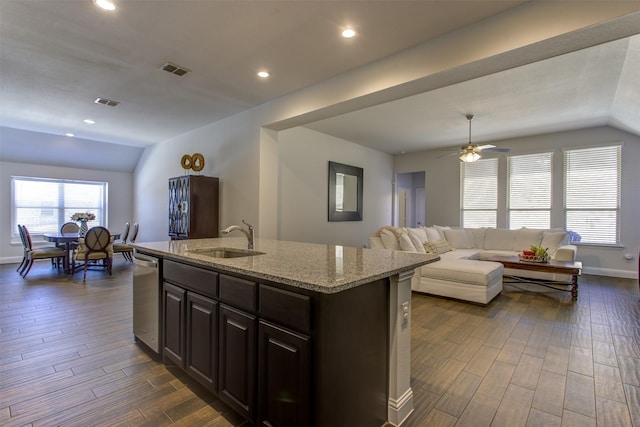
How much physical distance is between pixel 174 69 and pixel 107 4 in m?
1.12

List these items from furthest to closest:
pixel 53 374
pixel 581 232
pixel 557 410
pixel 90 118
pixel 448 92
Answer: pixel 581 232, pixel 90 118, pixel 448 92, pixel 53 374, pixel 557 410

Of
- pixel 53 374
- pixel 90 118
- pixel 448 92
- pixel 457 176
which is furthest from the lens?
pixel 457 176

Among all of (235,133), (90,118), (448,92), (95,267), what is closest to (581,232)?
(448,92)

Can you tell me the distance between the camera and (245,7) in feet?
7.93

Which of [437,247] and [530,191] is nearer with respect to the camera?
[437,247]

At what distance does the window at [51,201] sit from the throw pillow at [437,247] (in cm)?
808

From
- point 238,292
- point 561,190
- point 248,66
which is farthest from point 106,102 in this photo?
point 561,190

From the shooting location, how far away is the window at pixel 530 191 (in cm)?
644

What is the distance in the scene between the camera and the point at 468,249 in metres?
6.36

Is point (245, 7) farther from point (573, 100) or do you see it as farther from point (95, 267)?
point (95, 267)

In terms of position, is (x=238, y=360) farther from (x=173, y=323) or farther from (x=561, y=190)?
(x=561, y=190)

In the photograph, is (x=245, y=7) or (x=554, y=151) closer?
(x=245, y=7)

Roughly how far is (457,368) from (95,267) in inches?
275

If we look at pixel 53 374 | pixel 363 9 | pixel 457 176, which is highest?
pixel 363 9
